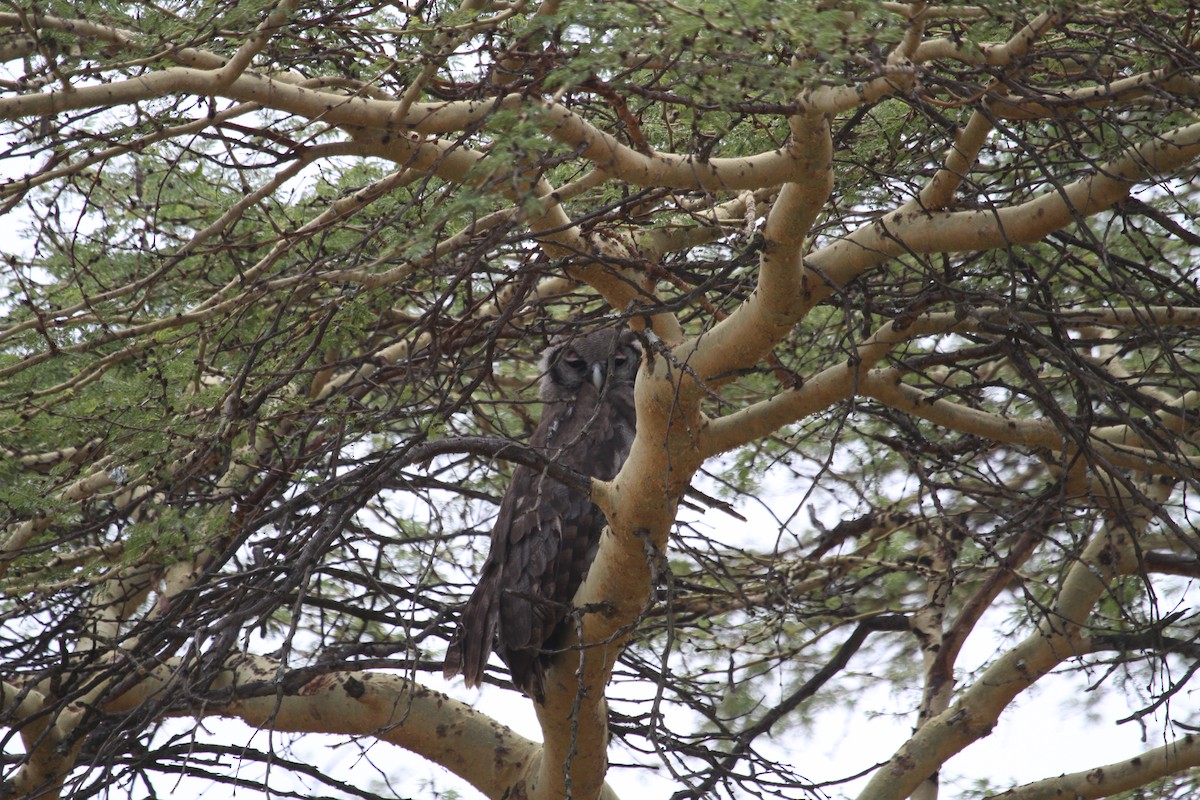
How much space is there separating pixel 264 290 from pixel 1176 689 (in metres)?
2.90

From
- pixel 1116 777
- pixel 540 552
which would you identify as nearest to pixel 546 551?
pixel 540 552

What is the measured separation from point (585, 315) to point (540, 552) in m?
1.05

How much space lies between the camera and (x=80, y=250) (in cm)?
475

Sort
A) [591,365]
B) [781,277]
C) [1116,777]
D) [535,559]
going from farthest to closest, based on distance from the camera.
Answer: [591,365] < [535,559] < [1116,777] < [781,277]

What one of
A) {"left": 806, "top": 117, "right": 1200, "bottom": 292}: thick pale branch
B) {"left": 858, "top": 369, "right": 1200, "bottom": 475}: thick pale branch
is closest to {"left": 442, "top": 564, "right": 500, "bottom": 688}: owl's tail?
{"left": 858, "top": 369, "right": 1200, "bottom": 475}: thick pale branch

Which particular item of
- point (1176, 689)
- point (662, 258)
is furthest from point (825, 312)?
point (1176, 689)

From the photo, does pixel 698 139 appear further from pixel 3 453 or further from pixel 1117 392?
pixel 3 453

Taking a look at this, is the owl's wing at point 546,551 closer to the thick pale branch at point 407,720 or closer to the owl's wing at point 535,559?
the owl's wing at point 535,559

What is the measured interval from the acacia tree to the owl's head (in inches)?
20.0

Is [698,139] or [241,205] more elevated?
[698,139]

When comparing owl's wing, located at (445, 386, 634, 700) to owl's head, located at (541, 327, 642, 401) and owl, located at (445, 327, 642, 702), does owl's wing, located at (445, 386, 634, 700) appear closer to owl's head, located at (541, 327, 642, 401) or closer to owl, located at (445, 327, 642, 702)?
owl, located at (445, 327, 642, 702)

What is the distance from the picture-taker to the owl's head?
18.4 ft

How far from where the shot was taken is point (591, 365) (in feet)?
18.7

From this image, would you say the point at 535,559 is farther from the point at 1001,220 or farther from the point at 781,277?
the point at 1001,220
